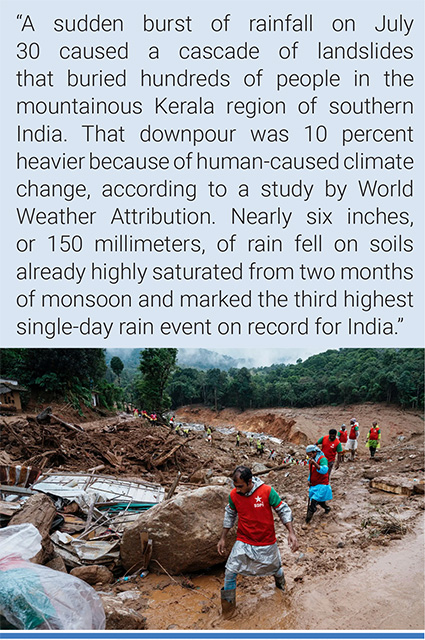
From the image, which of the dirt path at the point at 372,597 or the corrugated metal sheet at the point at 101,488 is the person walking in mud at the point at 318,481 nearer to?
the dirt path at the point at 372,597

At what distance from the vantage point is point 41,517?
16.7 ft

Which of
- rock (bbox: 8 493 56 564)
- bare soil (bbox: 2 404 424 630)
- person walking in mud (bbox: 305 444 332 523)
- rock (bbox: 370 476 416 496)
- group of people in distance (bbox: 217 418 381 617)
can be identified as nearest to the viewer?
group of people in distance (bbox: 217 418 381 617)

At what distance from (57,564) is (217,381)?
152ft

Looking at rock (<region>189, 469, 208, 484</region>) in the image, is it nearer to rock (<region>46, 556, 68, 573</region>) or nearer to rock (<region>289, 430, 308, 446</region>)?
rock (<region>46, 556, 68, 573</region>)

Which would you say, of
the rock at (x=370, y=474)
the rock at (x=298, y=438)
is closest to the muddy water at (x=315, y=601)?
the rock at (x=370, y=474)

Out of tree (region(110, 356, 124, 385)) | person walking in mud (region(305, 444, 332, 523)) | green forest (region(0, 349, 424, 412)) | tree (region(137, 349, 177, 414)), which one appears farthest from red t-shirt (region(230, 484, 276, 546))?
tree (region(110, 356, 124, 385))

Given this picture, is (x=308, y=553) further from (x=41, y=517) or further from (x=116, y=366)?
(x=116, y=366)

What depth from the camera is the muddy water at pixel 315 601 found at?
11.1 feet

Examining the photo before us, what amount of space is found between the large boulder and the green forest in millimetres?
20642

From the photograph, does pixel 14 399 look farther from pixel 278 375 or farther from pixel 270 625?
pixel 278 375

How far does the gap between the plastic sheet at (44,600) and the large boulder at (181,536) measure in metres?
1.77

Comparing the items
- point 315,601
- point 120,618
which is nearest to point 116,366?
point 120,618

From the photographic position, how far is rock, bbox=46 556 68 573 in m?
4.37
